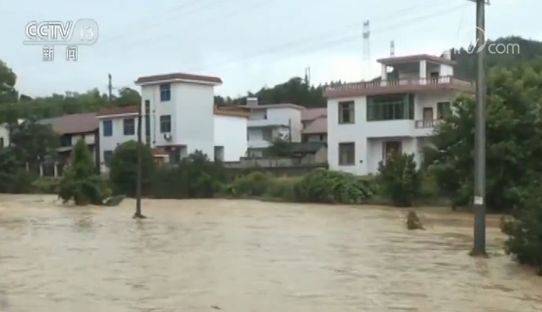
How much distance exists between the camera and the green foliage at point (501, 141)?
3397 cm

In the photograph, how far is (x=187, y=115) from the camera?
2527 inches

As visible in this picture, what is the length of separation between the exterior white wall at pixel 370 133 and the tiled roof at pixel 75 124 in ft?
83.0

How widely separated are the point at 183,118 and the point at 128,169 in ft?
40.6

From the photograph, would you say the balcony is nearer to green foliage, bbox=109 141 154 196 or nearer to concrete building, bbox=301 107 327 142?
green foliage, bbox=109 141 154 196

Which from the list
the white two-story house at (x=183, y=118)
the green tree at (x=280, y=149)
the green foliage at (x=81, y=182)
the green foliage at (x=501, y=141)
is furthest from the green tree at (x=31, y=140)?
the green foliage at (x=501, y=141)

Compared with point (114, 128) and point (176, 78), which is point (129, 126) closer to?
point (114, 128)

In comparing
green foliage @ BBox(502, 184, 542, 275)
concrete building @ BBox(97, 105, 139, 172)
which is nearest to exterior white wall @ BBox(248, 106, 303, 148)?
concrete building @ BBox(97, 105, 139, 172)

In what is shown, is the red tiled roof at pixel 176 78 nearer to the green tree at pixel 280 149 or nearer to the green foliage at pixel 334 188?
the green tree at pixel 280 149

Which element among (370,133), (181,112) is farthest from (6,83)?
(370,133)

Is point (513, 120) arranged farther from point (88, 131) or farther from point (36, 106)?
point (36, 106)

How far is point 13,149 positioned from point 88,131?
27.8 ft

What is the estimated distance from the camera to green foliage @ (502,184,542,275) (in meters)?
15.7

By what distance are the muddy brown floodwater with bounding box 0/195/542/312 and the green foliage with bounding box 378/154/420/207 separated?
34.7 ft

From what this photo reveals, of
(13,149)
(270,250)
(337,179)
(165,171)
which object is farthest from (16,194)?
(270,250)
